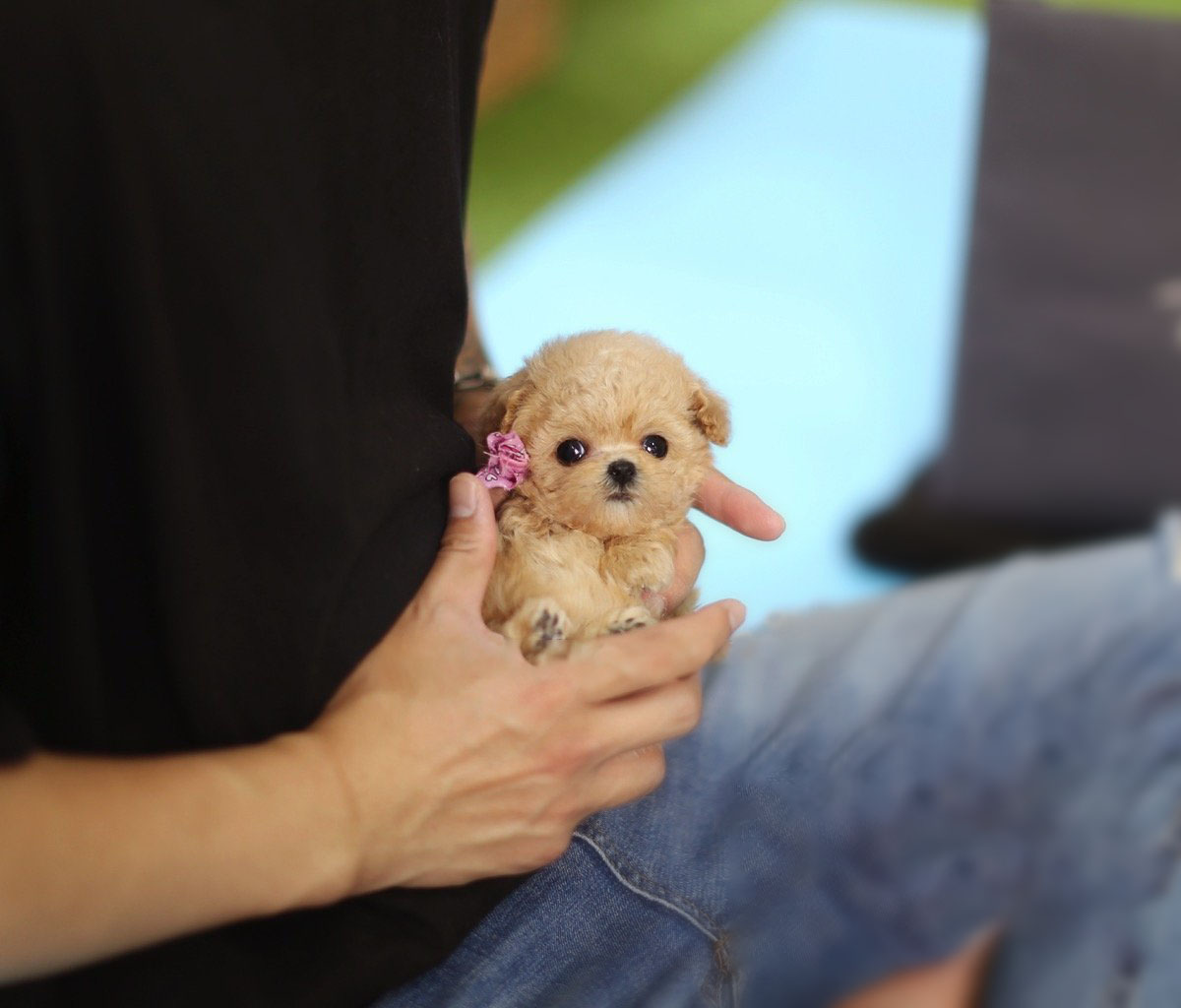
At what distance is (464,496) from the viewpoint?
56 cm

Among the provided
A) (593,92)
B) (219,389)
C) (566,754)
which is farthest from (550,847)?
(593,92)

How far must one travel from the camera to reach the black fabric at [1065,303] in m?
1.06

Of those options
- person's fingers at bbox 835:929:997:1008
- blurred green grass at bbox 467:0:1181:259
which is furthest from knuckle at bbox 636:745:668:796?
blurred green grass at bbox 467:0:1181:259

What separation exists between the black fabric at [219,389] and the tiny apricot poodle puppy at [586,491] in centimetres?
5

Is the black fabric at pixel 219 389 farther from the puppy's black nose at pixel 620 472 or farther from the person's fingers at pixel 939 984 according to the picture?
the person's fingers at pixel 939 984

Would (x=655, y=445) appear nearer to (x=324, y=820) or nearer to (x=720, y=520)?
(x=720, y=520)

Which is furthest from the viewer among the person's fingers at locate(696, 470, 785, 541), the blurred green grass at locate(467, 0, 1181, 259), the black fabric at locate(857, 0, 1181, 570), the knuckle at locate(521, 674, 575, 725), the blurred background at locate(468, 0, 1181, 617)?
the blurred green grass at locate(467, 0, 1181, 259)

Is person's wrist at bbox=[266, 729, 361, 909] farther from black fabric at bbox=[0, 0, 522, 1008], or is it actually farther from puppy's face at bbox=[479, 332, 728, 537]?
puppy's face at bbox=[479, 332, 728, 537]

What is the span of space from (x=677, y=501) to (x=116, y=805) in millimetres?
324

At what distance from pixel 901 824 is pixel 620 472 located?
0.44 m

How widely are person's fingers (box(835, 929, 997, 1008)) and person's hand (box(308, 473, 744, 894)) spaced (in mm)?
303

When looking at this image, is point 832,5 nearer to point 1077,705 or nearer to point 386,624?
point 1077,705

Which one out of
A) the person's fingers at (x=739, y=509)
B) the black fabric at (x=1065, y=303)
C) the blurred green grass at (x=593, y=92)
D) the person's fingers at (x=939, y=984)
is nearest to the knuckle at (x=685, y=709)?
the person's fingers at (x=739, y=509)

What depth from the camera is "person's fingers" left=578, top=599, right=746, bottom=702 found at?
Result: 0.54 meters
